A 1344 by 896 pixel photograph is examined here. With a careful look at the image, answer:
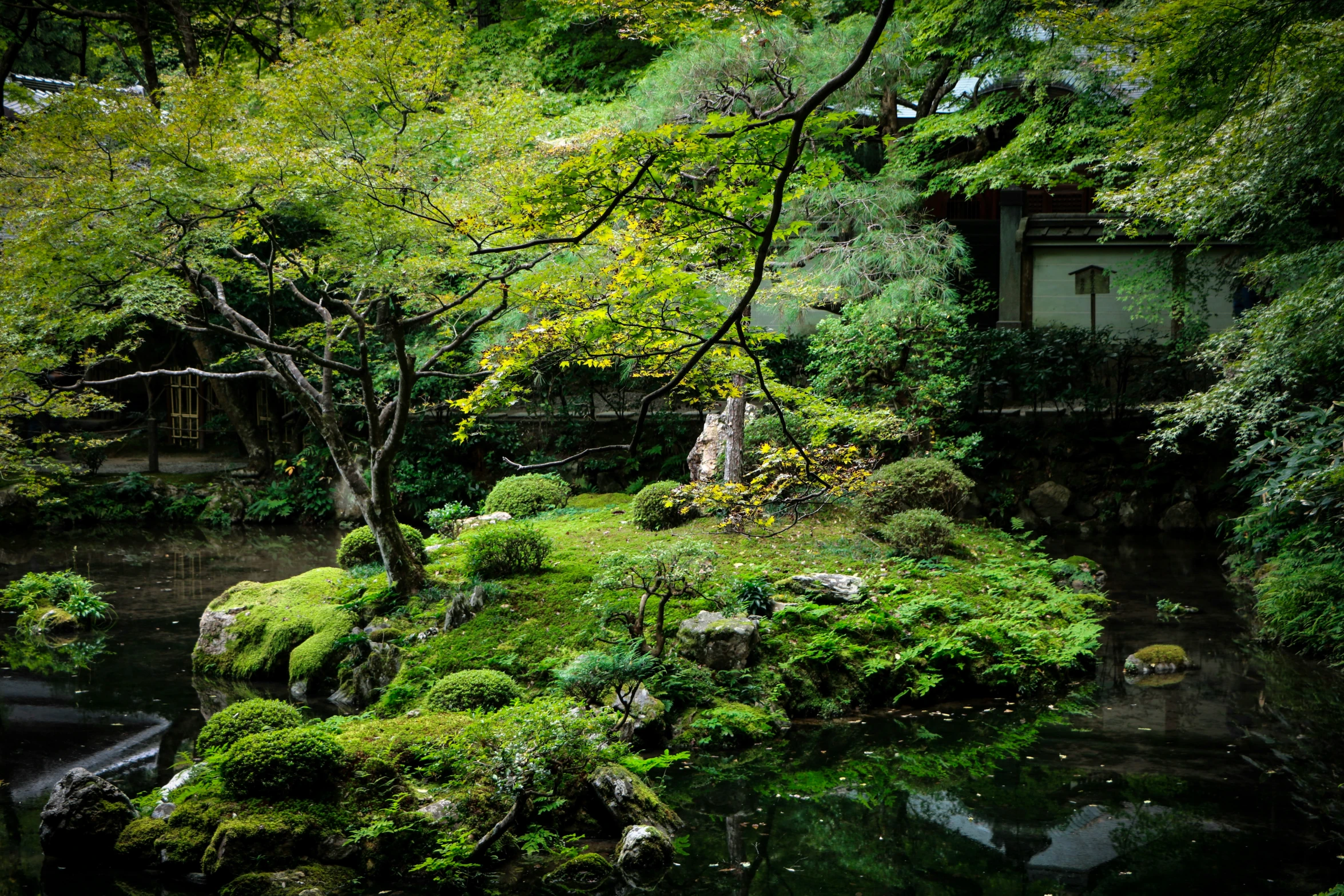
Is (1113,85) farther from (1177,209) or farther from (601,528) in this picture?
(601,528)

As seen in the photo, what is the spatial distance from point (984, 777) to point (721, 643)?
2491 millimetres

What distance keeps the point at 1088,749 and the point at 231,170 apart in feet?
29.3

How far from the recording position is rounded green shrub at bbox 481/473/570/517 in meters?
13.5

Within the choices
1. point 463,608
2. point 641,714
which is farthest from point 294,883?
point 463,608

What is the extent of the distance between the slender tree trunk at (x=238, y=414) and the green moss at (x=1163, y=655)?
1673 cm

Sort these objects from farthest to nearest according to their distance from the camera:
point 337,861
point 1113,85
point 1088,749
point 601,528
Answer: point 1113,85 → point 601,528 → point 1088,749 → point 337,861

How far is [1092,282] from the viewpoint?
54.3 feet

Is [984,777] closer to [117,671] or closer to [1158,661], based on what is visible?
[1158,661]

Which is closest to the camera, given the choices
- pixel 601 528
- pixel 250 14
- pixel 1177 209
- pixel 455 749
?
pixel 455 749

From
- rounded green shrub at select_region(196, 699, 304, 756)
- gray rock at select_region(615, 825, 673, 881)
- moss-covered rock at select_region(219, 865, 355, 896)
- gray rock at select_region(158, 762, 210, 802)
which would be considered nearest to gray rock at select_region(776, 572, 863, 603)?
gray rock at select_region(615, 825, 673, 881)

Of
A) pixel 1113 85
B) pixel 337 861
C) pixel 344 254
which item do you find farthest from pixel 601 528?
pixel 1113 85

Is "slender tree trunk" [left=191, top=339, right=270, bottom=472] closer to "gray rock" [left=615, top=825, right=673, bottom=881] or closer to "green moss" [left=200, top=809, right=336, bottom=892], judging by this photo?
"green moss" [left=200, top=809, right=336, bottom=892]

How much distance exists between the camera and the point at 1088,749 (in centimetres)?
711

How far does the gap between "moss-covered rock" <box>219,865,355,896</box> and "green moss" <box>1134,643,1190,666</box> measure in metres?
7.59
